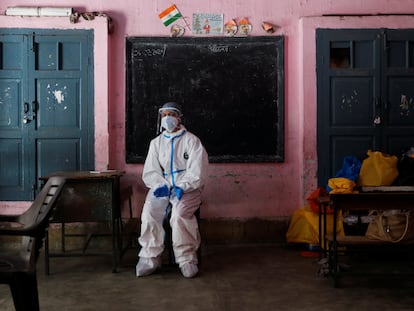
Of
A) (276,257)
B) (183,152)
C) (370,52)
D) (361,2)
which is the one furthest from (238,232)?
(361,2)

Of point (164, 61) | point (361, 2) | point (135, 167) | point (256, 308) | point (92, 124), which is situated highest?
point (361, 2)

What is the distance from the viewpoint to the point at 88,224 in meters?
5.11

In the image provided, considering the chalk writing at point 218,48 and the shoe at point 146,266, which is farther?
the chalk writing at point 218,48

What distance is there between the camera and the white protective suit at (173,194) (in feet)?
13.3

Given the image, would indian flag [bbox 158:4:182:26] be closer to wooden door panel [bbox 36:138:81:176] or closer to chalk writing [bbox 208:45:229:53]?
chalk writing [bbox 208:45:229:53]

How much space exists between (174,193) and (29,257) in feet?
6.77

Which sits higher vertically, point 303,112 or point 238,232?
point 303,112

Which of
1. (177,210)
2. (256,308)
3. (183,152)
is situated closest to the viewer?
(256,308)

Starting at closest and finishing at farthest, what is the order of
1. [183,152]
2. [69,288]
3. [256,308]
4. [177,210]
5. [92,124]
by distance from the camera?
[256,308] → [69,288] → [177,210] → [183,152] → [92,124]

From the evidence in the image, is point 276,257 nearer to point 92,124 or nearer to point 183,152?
point 183,152

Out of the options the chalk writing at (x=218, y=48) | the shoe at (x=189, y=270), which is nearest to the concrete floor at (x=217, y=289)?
the shoe at (x=189, y=270)

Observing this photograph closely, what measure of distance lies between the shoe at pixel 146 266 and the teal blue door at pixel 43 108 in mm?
1441

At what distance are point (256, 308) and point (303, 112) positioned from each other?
248 cm

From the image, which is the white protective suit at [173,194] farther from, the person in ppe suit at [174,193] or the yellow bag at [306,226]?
the yellow bag at [306,226]
